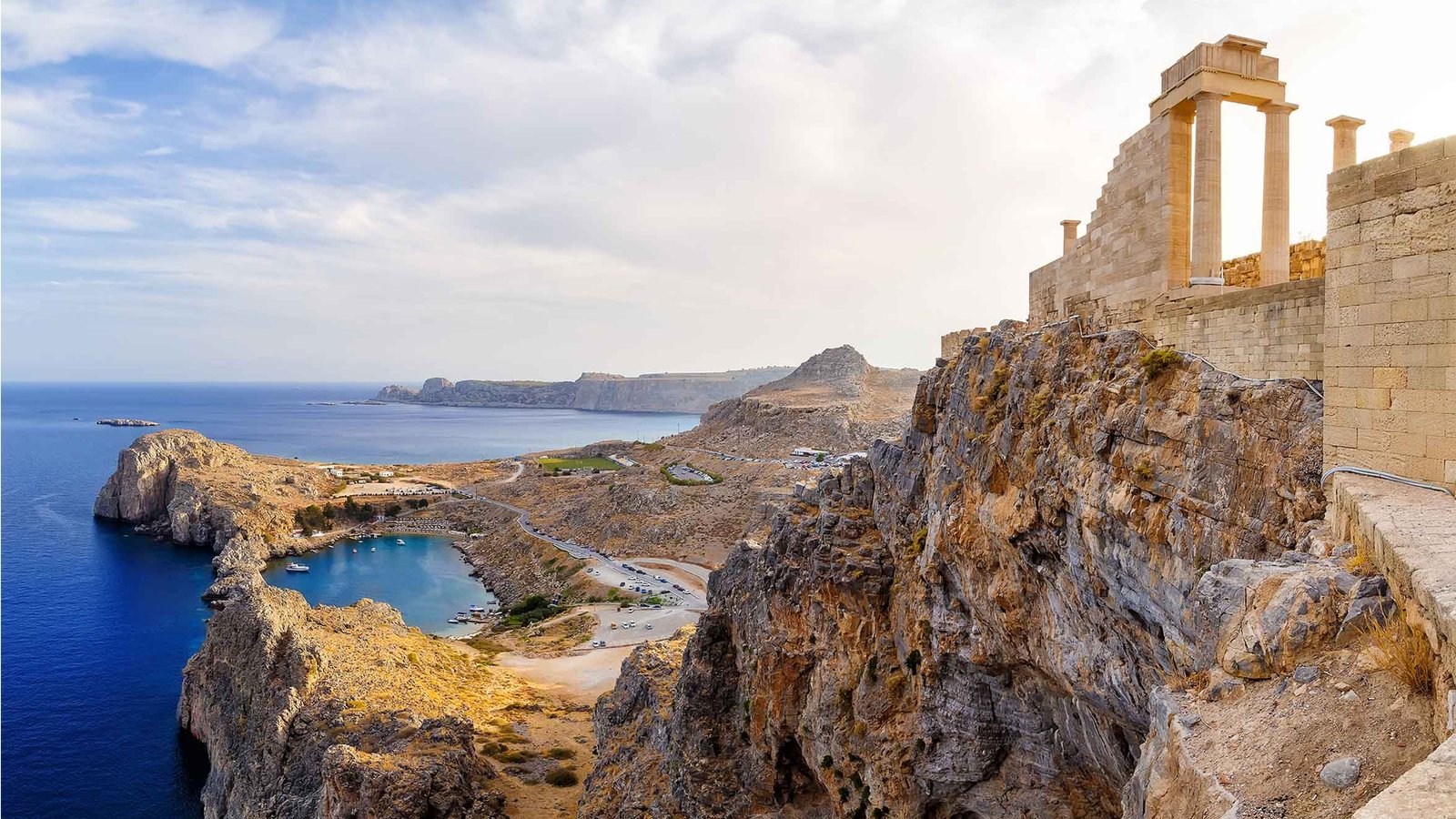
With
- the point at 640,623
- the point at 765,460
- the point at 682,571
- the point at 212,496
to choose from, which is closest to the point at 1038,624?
the point at 640,623

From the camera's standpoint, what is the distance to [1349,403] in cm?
855

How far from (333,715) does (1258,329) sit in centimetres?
3509

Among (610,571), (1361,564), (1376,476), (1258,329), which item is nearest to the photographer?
(1361,564)

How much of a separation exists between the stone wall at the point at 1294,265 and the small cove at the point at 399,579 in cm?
5907

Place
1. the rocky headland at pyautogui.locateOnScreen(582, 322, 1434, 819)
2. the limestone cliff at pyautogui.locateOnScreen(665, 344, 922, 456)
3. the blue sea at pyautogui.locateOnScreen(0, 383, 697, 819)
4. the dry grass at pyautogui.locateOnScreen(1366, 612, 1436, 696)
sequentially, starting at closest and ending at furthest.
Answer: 1. the dry grass at pyautogui.locateOnScreen(1366, 612, 1436, 696)
2. the rocky headland at pyautogui.locateOnScreen(582, 322, 1434, 819)
3. the blue sea at pyautogui.locateOnScreen(0, 383, 697, 819)
4. the limestone cliff at pyautogui.locateOnScreen(665, 344, 922, 456)

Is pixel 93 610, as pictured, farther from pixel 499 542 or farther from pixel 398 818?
pixel 398 818

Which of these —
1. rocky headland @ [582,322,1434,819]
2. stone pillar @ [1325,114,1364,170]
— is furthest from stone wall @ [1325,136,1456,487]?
stone pillar @ [1325,114,1364,170]

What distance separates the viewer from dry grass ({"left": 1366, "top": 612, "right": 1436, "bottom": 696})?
4.98 metres

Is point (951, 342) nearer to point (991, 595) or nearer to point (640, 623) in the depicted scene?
point (991, 595)

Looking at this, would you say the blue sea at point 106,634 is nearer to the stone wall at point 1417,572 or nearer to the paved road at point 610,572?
the paved road at point 610,572

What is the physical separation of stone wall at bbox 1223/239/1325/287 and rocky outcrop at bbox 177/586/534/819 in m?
29.8

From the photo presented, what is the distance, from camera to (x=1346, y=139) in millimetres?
15430

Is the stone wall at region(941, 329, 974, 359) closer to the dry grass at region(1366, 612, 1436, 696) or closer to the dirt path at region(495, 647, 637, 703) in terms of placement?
the dry grass at region(1366, 612, 1436, 696)

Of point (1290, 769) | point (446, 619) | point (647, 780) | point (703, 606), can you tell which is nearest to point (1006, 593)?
point (1290, 769)
